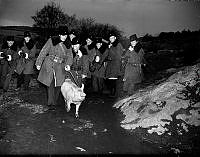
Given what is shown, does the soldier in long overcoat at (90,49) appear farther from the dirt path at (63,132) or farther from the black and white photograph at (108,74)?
the dirt path at (63,132)

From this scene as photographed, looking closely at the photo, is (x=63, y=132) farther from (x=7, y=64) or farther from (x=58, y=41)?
(x=7, y=64)

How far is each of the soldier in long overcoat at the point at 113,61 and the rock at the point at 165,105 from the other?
50.2 inches

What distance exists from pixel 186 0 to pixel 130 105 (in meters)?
2.29

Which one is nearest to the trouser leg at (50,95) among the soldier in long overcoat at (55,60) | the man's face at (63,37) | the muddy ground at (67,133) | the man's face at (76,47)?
the soldier in long overcoat at (55,60)

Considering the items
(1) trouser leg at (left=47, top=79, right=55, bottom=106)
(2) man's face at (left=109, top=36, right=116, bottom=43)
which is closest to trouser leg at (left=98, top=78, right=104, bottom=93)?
(2) man's face at (left=109, top=36, right=116, bottom=43)

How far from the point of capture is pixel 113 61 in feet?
23.3

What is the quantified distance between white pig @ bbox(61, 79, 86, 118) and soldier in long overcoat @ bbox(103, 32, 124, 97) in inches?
61.2

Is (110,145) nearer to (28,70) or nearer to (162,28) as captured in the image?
(162,28)

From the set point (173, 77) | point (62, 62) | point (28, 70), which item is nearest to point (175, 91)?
point (173, 77)

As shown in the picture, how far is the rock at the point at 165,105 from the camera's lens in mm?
4816

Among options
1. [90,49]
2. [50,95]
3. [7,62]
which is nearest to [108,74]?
[90,49]

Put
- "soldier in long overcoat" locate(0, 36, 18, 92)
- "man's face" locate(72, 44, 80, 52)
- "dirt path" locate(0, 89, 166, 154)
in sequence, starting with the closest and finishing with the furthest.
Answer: "dirt path" locate(0, 89, 166, 154), "man's face" locate(72, 44, 80, 52), "soldier in long overcoat" locate(0, 36, 18, 92)

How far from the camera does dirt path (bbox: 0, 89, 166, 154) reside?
4160mm

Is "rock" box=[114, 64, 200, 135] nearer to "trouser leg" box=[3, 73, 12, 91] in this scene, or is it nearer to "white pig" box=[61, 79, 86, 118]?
"white pig" box=[61, 79, 86, 118]
